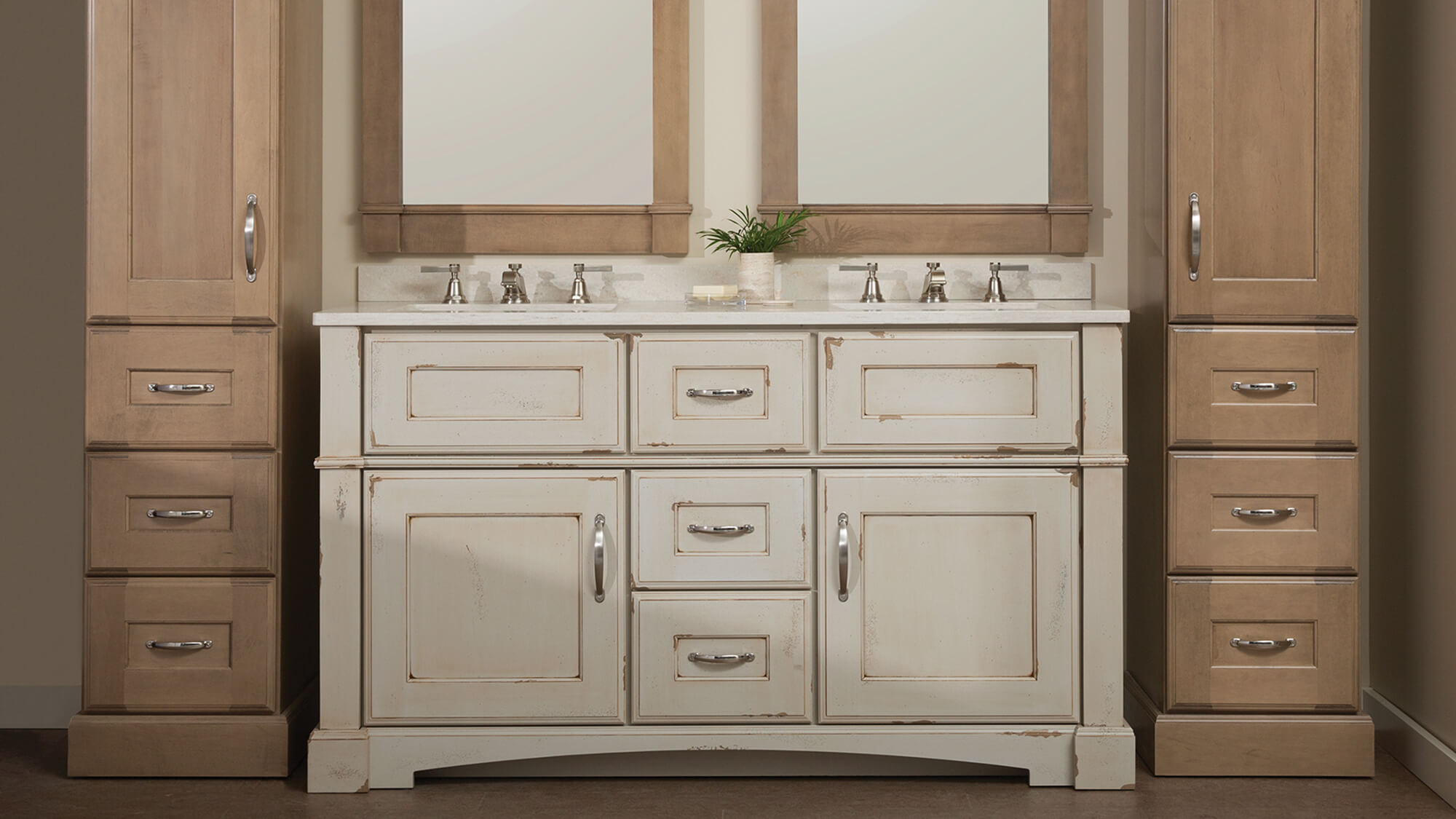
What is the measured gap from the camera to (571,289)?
105 inches

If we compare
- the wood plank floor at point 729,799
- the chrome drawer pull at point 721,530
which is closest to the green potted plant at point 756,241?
the chrome drawer pull at point 721,530

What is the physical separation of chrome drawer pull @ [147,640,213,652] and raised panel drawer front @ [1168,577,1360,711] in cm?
187

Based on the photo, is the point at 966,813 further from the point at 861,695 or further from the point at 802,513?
the point at 802,513

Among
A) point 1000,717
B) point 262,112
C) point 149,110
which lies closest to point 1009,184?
point 1000,717

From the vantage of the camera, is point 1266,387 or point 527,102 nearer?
point 1266,387

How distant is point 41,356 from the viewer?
2641 millimetres

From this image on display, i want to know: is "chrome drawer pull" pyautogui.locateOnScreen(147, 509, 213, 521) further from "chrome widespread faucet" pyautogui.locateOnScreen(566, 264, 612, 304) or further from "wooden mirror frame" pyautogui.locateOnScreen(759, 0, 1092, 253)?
"wooden mirror frame" pyautogui.locateOnScreen(759, 0, 1092, 253)

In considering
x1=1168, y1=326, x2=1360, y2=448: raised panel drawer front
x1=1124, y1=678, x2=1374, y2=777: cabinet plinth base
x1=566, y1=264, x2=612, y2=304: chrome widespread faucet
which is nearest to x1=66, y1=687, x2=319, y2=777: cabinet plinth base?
x1=566, y1=264, x2=612, y2=304: chrome widespread faucet

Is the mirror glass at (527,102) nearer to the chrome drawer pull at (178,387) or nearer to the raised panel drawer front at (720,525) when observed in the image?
the chrome drawer pull at (178,387)

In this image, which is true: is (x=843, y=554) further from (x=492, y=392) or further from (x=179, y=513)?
(x=179, y=513)

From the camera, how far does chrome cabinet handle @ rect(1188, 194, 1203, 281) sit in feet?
7.41

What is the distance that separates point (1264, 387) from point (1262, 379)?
16mm

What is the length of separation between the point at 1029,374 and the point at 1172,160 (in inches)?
20.1

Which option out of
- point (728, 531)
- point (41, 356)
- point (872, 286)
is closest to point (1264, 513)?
point (872, 286)
